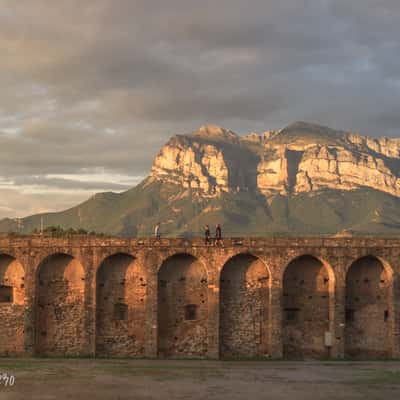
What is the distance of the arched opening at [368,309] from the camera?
45.4m

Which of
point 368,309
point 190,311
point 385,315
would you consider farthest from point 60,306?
point 385,315

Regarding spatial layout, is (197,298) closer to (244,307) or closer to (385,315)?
(244,307)

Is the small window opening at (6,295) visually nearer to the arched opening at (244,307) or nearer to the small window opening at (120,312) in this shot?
the small window opening at (120,312)

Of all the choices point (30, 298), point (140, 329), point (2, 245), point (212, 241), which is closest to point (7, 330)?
point (30, 298)

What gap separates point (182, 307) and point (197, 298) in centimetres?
115

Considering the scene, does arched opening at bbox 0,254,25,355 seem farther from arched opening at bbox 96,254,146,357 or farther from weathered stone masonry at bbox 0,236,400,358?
arched opening at bbox 96,254,146,357

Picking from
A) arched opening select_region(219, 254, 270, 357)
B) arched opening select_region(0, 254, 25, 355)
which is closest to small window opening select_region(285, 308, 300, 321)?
arched opening select_region(219, 254, 270, 357)

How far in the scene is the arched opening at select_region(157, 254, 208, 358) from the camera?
44.8 meters

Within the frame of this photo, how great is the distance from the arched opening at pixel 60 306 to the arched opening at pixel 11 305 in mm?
1073

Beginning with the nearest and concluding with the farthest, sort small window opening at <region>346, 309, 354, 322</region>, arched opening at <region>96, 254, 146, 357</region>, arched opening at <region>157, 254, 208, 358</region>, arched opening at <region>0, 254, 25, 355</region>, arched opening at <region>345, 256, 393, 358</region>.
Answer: arched opening at <region>0, 254, 25, 355</region>, arched opening at <region>96, 254, 146, 357</region>, arched opening at <region>157, 254, 208, 358</region>, arched opening at <region>345, 256, 393, 358</region>, small window opening at <region>346, 309, 354, 322</region>

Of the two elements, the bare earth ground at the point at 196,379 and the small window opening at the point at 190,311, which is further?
the small window opening at the point at 190,311

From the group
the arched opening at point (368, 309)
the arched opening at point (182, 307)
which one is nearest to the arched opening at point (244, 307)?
the arched opening at point (182, 307)

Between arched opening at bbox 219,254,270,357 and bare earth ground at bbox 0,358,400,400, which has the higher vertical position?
arched opening at bbox 219,254,270,357

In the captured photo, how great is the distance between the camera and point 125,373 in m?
34.8
